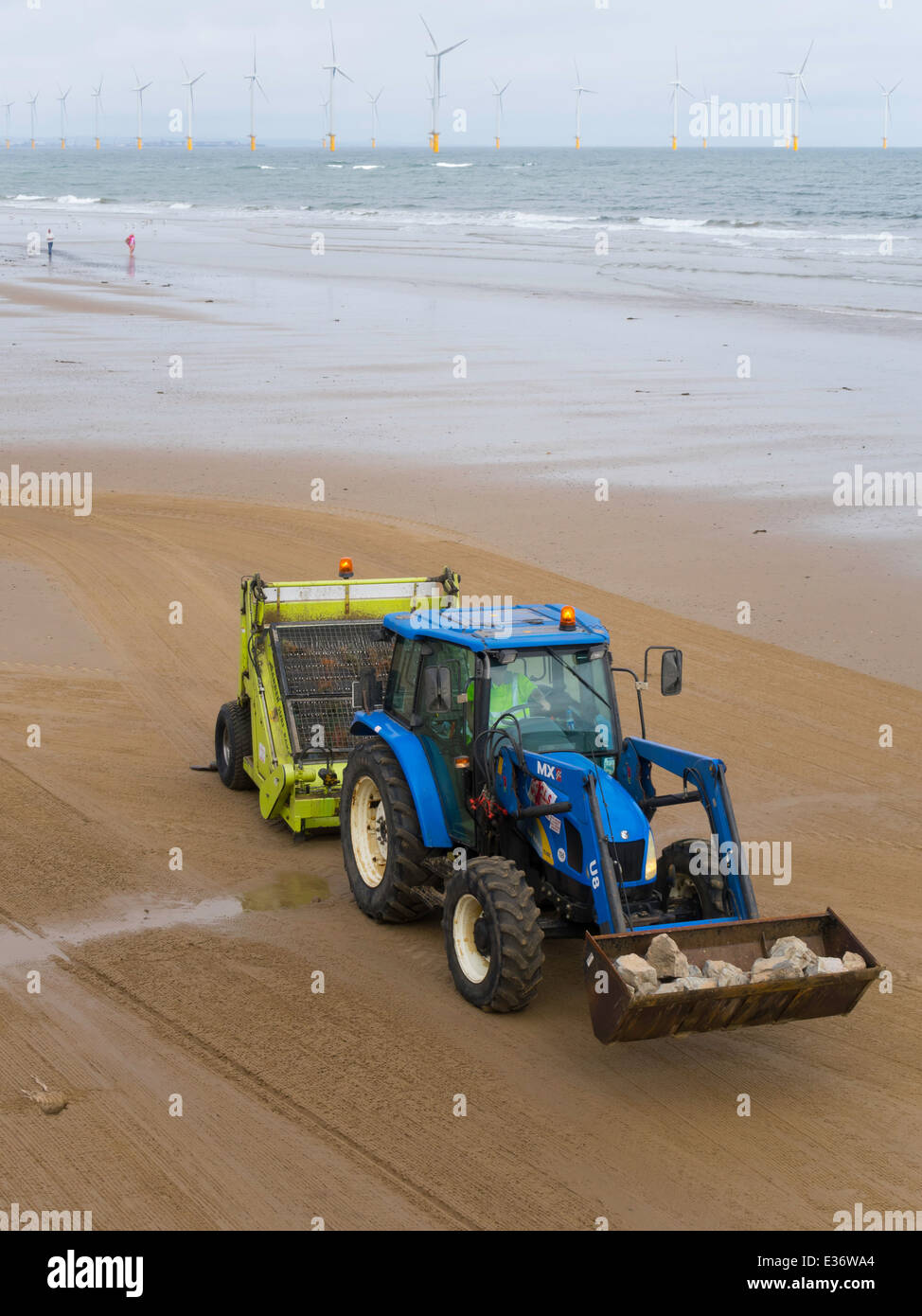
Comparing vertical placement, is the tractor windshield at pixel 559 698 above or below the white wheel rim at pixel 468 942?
above

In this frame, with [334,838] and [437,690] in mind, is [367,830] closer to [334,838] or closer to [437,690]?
[334,838]

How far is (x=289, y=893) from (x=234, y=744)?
2.03m

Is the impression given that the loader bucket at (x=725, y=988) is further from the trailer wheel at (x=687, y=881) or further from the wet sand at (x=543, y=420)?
the wet sand at (x=543, y=420)

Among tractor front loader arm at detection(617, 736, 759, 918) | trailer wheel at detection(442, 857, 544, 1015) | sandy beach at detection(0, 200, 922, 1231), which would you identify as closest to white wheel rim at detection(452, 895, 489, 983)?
trailer wheel at detection(442, 857, 544, 1015)

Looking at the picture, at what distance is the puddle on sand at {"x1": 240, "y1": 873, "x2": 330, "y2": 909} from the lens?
984cm

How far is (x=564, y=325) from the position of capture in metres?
36.7

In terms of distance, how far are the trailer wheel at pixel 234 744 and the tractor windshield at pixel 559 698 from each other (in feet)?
12.0

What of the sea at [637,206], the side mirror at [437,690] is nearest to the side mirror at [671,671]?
the side mirror at [437,690]

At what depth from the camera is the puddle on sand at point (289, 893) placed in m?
9.84

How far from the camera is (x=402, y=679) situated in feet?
31.4

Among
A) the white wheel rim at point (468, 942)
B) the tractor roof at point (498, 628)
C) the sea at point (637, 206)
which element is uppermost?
the sea at point (637, 206)

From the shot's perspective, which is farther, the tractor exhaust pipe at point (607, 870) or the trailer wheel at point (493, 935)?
the trailer wheel at point (493, 935)
